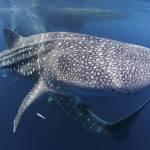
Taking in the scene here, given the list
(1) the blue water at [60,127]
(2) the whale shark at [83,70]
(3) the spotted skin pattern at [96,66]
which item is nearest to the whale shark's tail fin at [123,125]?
(2) the whale shark at [83,70]

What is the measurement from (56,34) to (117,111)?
69.7 inches

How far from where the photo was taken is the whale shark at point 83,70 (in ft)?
12.5

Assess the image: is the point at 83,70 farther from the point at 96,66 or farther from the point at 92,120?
the point at 92,120

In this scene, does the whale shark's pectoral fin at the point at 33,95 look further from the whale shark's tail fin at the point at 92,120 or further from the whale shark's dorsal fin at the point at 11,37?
the whale shark's dorsal fin at the point at 11,37

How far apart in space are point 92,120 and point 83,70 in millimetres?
731

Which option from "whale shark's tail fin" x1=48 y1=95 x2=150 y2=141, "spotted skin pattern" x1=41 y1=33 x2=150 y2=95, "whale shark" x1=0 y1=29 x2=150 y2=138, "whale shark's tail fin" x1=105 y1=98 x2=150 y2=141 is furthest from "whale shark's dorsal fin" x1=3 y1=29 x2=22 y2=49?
"whale shark's tail fin" x1=105 y1=98 x2=150 y2=141

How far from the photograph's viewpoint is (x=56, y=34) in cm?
500

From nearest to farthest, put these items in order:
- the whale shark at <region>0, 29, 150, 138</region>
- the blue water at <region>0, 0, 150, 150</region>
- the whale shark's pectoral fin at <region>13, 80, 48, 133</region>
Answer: the whale shark at <region>0, 29, 150, 138</region>
the blue water at <region>0, 0, 150, 150</region>
the whale shark's pectoral fin at <region>13, 80, 48, 133</region>

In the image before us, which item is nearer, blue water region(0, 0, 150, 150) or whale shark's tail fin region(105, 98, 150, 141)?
whale shark's tail fin region(105, 98, 150, 141)

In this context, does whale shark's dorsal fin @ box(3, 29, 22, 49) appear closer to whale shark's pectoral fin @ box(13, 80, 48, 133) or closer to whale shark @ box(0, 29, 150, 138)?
whale shark @ box(0, 29, 150, 138)

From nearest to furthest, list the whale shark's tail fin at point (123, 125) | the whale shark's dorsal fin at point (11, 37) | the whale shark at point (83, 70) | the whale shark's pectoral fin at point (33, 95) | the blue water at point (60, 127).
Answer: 1. the whale shark's tail fin at point (123, 125)
2. the whale shark at point (83, 70)
3. the blue water at point (60, 127)
4. the whale shark's pectoral fin at point (33, 95)
5. the whale shark's dorsal fin at point (11, 37)

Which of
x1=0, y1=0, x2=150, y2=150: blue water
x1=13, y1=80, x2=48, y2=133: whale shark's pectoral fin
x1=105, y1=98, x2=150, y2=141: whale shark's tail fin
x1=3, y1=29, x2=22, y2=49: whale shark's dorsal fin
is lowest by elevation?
x1=0, y1=0, x2=150, y2=150: blue water

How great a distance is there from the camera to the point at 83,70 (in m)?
4.10

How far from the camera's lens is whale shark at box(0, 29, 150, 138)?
150 inches
